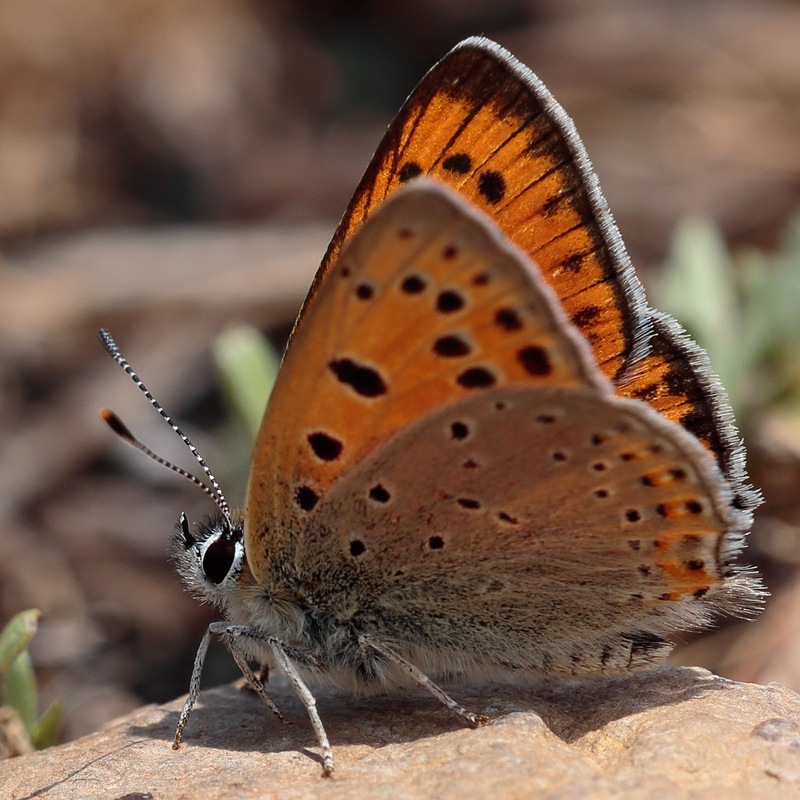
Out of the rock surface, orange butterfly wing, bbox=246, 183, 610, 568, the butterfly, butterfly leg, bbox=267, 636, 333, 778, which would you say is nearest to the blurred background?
the rock surface

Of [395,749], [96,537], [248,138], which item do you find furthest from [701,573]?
[248,138]

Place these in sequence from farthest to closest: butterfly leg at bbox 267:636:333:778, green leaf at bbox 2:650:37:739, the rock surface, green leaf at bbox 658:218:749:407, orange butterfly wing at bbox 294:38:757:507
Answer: green leaf at bbox 658:218:749:407, green leaf at bbox 2:650:37:739, orange butterfly wing at bbox 294:38:757:507, butterfly leg at bbox 267:636:333:778, the rock surface

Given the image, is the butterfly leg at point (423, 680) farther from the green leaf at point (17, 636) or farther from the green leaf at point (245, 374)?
the green leaf at point (245, 374)

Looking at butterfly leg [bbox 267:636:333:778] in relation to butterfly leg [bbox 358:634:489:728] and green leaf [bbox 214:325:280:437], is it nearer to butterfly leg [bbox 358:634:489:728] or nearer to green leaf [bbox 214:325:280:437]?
A: butterfly leg [bbox 358:634:489:728]

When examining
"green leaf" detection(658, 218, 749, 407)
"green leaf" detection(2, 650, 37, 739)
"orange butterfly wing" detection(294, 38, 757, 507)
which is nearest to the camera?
"orange butterfly wing" detection(294, 38, 757, 507)

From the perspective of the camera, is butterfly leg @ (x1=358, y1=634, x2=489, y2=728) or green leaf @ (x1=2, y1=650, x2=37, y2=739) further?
green leaf @ (x1=2, y1=650, x2=37, y2=739)

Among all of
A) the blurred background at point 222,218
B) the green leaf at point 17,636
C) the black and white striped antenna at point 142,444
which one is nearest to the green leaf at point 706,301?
the blurred background at point 222,218

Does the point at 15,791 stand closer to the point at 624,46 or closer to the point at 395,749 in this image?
the point at 395,749
